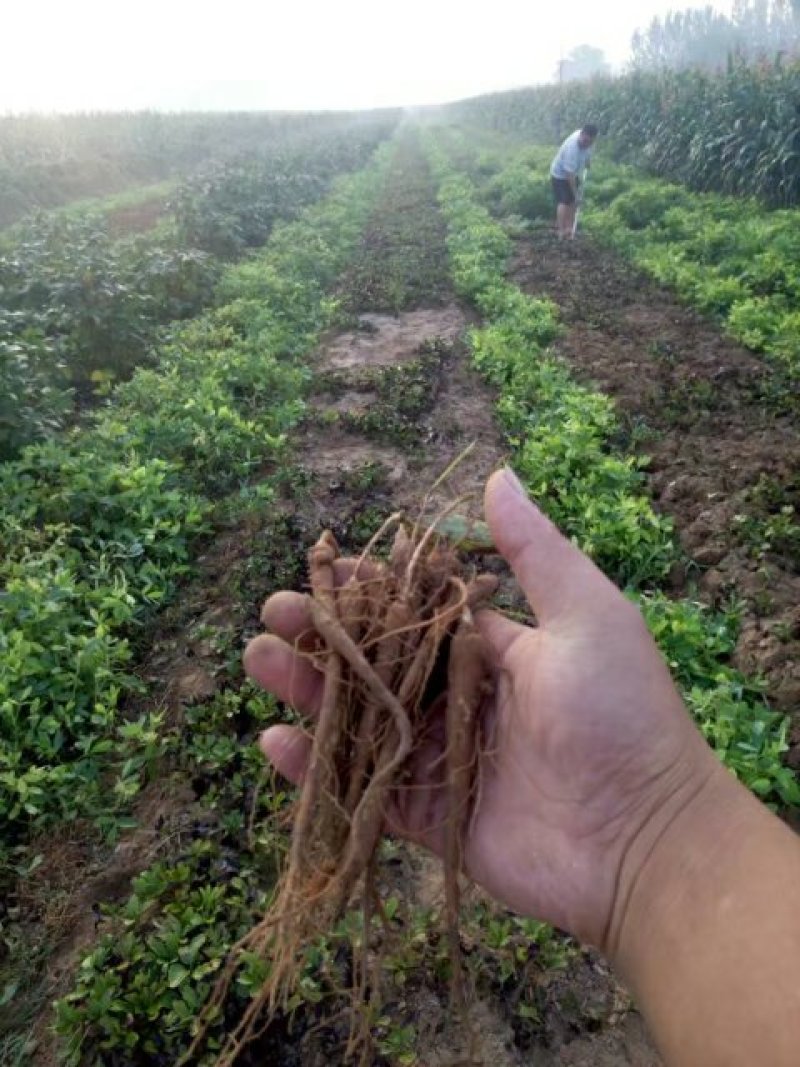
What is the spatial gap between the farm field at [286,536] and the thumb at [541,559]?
3.52 feet

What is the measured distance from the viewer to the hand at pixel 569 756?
209 centimetres

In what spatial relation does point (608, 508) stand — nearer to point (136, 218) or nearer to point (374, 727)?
point (374, 727)

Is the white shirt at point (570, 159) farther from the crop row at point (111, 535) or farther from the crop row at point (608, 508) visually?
the crop row at point (111, 535)

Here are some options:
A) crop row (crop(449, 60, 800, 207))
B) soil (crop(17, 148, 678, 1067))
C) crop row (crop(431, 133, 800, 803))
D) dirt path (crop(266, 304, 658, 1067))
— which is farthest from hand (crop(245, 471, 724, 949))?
crop row (crop(449, 60, 800, 207))

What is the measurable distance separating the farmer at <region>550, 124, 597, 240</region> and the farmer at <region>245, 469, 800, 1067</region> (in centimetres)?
1215

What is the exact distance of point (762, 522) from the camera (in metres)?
4.59

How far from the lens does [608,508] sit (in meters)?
4.67

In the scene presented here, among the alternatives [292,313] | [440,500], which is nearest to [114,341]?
[292,313]

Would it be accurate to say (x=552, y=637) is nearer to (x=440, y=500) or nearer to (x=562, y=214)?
(x=440, y=500)

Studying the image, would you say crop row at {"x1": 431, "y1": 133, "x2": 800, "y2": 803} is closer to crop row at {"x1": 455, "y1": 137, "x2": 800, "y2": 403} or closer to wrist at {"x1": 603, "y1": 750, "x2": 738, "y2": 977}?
wrist at {"x1": 603, "y1": 750, "x2": 738, "y2": 977}

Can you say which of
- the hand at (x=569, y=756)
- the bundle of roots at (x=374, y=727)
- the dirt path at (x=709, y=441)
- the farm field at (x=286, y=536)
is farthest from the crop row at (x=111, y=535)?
the dirt path at (x=709, y=441)

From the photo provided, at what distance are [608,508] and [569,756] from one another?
110 inches

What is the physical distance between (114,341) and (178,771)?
5.65 metres

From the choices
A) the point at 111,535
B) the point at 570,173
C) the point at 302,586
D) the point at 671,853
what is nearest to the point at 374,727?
the point at 671,853
